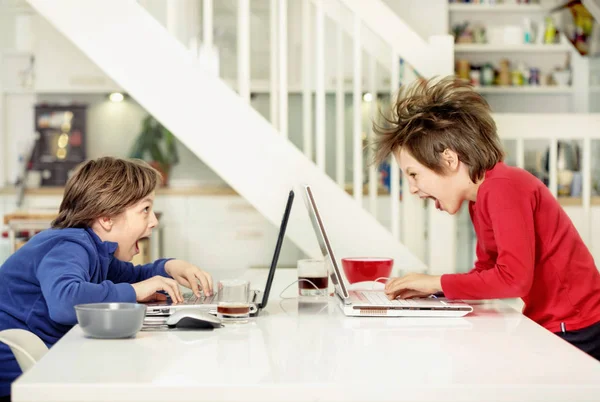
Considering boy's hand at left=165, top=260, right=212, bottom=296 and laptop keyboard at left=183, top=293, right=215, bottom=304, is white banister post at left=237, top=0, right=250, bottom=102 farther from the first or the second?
laptop keyboard at left=183, top=293, right=215, bottom=304

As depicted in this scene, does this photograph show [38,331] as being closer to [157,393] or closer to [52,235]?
[52,235]

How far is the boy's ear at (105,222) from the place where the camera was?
169 centimetres

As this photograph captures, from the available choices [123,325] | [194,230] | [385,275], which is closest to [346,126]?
[194,230]

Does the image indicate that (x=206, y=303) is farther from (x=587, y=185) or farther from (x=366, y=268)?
(x=587, y=185)

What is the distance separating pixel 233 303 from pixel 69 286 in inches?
11.7

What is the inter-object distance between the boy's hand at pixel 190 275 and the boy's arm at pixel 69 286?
23 centimetres

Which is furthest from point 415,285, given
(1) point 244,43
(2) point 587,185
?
(2) point 587,185

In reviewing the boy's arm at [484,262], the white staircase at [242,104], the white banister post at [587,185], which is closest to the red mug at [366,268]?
the boy's arm at [484,262]

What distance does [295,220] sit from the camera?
8.98 feet

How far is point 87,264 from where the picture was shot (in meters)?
1.51

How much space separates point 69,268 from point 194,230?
3.73 meters

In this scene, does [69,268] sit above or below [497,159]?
below

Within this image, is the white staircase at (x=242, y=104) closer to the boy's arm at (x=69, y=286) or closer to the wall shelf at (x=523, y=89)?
Answer: the boy's arm at (x=69, y=286)

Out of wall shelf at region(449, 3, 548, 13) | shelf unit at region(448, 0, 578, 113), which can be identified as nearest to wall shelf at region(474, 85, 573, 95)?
shelf unit at region(448, 0, 578, 113)
